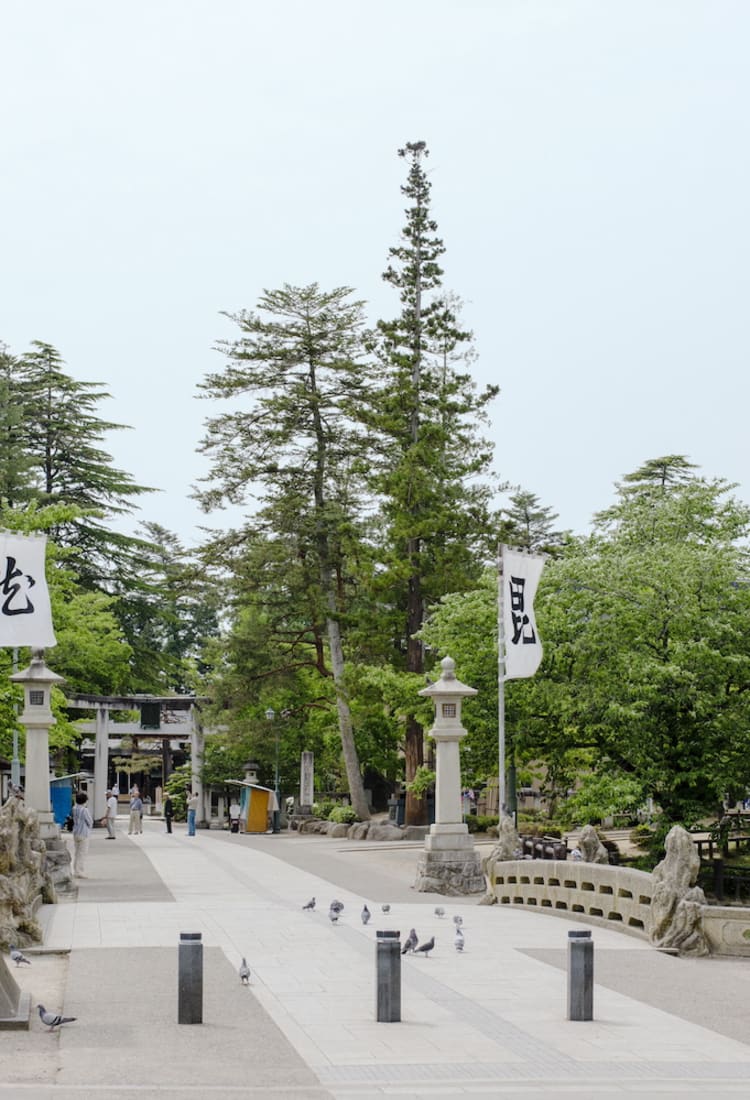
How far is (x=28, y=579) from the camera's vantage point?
85.3 feet

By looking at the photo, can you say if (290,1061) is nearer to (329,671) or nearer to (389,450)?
(389,450)

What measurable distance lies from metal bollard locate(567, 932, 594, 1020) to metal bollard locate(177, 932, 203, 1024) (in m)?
3.34

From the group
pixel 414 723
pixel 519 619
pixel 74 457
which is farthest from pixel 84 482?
pixel 519 619

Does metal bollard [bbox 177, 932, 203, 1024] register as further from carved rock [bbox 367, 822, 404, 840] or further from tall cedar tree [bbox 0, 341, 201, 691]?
tall cedar tree [bbox 0, 341, 201, 691]

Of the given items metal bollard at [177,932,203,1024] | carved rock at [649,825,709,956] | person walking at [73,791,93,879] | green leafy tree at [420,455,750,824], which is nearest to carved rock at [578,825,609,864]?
green leafy tree at [420,455,750,824]

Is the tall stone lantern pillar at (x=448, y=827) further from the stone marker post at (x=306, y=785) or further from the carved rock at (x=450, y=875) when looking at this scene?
the stone marker post at (x=306, y=785)

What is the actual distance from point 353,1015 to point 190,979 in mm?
1677

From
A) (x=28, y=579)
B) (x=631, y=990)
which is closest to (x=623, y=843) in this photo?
(x=28, y=579)

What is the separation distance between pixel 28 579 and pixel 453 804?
357 inches

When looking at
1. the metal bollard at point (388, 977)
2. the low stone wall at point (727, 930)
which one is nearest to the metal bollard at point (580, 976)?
the metal bollard at point (388, 977)

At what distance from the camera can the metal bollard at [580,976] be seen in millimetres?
12805

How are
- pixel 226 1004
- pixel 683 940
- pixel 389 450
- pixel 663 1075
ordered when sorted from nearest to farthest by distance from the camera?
pixel 663 1075, pixel 226 1004, pixel 683 940, pixel 389 450

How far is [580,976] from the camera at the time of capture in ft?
42.7

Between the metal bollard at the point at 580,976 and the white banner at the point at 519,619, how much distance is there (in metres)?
13.8
